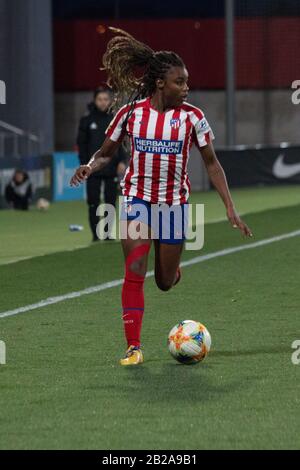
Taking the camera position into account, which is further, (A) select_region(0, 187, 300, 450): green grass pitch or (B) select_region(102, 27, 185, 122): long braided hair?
(B) select_region(102, 27, 185, 122): long braided hair

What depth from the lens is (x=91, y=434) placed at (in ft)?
23.8

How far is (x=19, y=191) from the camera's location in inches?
1070

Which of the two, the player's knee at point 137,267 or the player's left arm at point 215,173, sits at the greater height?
the player's left arm at point 215,173

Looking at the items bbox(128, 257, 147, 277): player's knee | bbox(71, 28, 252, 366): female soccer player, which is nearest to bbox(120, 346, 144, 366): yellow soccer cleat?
bbox(71, 28, 252, 366): female soccer player

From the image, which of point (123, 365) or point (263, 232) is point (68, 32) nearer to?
point (263, 232)

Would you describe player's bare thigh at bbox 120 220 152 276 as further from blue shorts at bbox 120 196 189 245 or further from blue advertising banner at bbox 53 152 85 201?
blue advertising banner at bbox 53 152 85 201

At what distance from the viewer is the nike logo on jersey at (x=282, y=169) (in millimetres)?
34938

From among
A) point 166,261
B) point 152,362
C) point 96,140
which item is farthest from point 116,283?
point 152,362

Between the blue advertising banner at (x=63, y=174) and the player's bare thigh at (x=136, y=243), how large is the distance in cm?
2020

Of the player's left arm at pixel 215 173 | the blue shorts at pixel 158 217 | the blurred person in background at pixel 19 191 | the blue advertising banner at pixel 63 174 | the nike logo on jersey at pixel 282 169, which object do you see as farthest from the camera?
the nike logo on jersey at pixel 282 169

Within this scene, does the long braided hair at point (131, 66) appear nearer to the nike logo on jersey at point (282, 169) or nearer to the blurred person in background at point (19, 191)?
the blurred person in background at point (19, 191)

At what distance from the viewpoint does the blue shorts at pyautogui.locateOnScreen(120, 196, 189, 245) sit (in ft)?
31.7

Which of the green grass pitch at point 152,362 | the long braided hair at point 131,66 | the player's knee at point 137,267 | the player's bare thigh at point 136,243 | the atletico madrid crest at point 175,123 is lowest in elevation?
the green grass pitch at point 152,362

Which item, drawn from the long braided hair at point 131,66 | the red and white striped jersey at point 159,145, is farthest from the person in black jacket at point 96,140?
the red and white striped jersey at point 159,145
